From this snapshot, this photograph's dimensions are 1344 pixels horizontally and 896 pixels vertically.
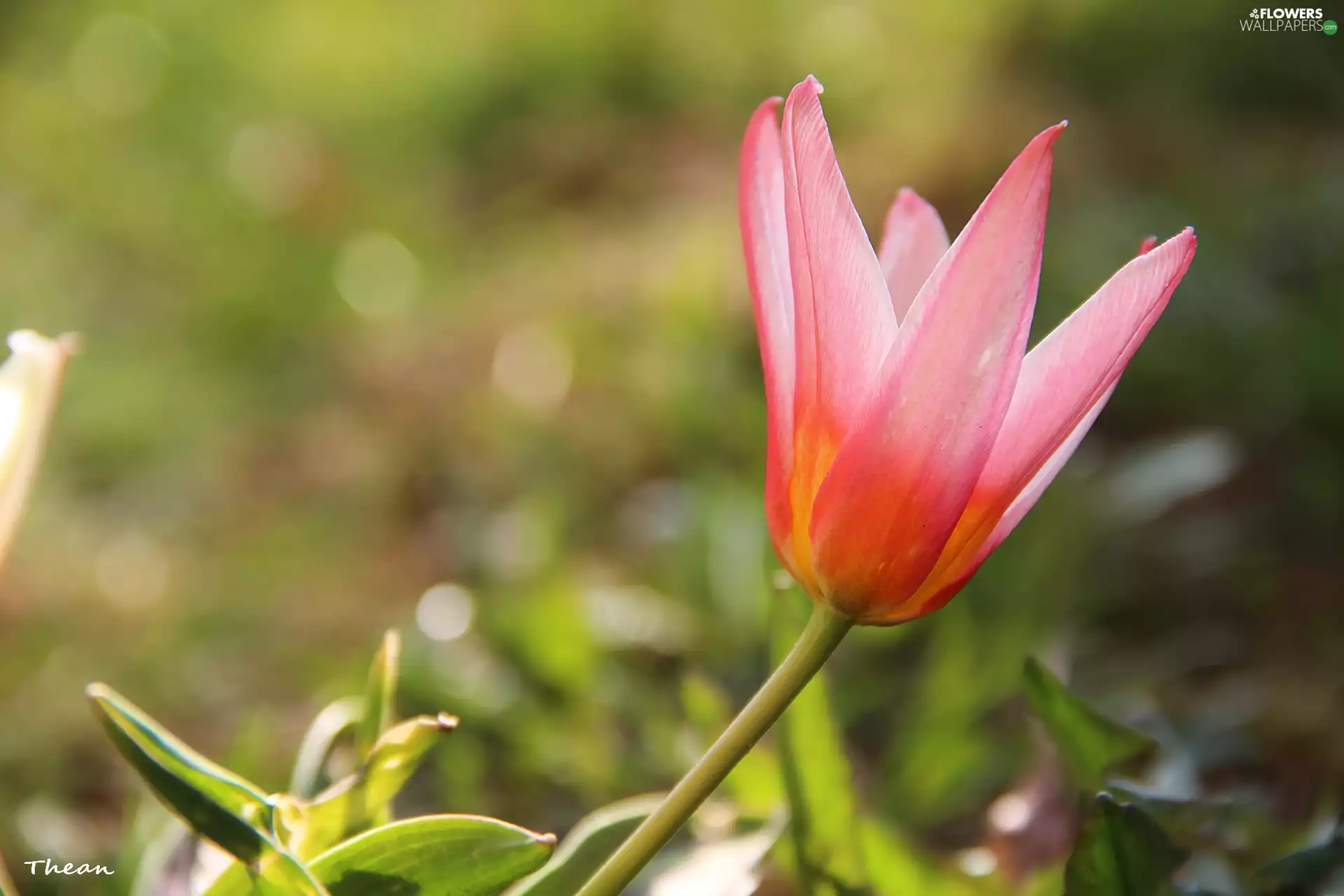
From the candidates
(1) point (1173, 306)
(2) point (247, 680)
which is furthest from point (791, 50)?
(2) point (247, 680)

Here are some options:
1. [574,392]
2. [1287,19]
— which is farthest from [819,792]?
[1287,19]

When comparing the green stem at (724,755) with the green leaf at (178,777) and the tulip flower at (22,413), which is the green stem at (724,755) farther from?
the tulip flower at (22,413)

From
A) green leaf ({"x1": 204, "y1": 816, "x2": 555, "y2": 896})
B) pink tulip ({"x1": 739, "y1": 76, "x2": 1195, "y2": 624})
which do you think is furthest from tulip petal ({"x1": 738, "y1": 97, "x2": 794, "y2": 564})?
green leaf ({"x1": 204, "y1": 816, "x2": 555, "y2": 896})

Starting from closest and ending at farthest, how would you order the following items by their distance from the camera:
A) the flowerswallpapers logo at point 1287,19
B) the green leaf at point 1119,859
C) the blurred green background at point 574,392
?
the green leaf at point 1119,859, the blurred green background at point 574,392, the flowerswallpapers logo at point 1287,19

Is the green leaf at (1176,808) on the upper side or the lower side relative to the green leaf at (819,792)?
lower

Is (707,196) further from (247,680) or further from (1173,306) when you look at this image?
(247,680)

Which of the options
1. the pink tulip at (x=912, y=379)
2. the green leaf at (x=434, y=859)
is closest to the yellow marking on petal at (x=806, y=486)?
the pink tulip at (x=912, y=379)

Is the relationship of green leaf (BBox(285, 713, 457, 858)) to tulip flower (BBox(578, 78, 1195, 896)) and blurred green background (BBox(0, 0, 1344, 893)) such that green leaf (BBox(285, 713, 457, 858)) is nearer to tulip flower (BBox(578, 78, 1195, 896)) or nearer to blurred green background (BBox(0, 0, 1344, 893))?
tulip flower (BBox(578, 78, 1195, 896))
